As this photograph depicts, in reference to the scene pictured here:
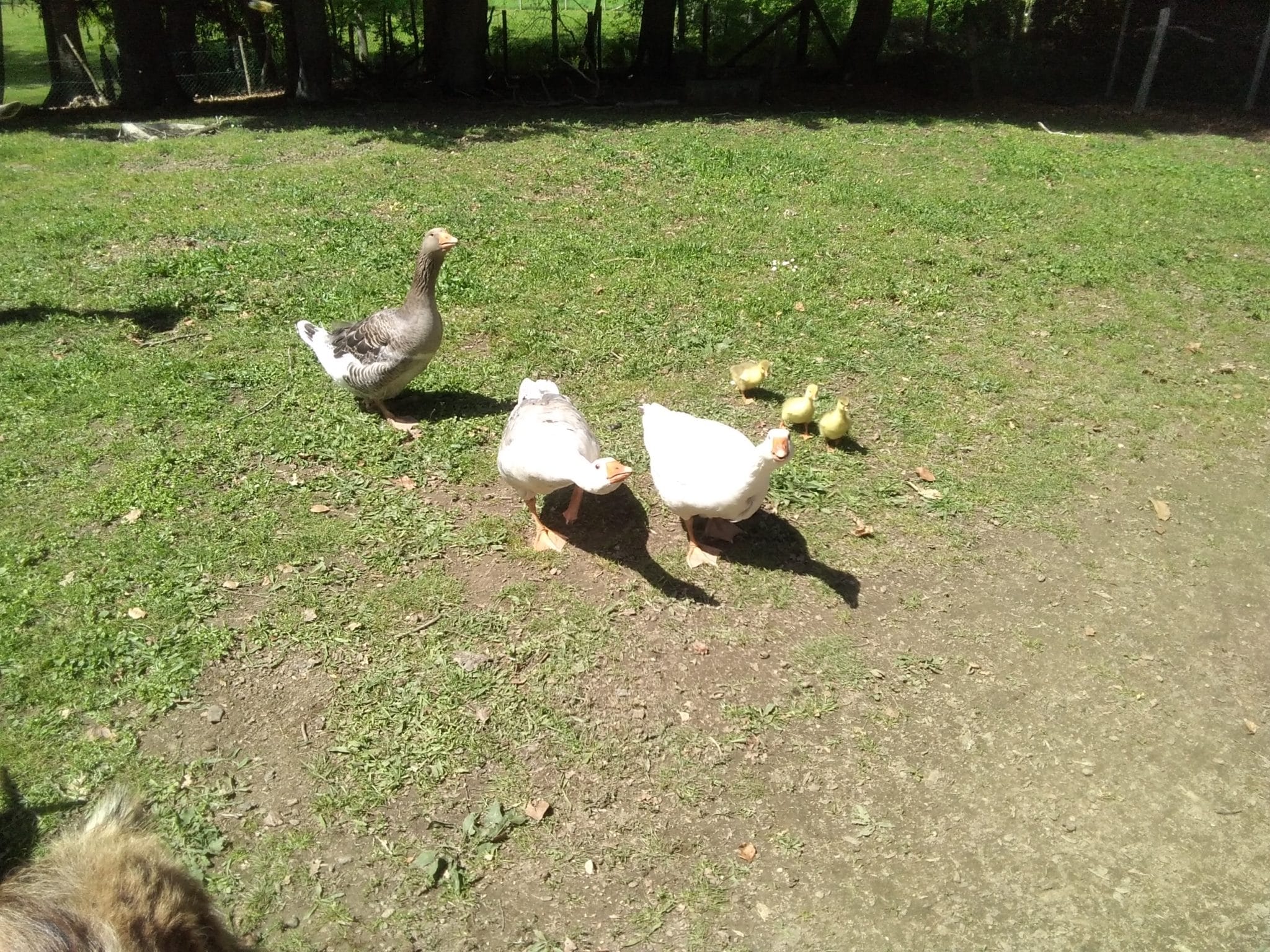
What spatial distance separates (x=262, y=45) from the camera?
17.6 metres

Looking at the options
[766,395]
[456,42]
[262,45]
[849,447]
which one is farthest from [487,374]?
[262,45]

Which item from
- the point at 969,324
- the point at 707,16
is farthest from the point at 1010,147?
the point at 707,16

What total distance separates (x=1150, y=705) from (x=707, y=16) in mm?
17058

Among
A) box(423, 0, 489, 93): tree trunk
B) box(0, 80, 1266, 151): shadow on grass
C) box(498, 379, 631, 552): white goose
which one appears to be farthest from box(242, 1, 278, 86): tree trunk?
box(498, 379, 631, 552): white goose

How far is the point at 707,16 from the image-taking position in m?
18.1

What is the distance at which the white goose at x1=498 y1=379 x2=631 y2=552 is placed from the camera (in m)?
4.35

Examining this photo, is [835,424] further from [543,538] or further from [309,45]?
[309,45]

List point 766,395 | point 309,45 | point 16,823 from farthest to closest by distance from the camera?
point 309,45 → point 766,395 → point 16,823

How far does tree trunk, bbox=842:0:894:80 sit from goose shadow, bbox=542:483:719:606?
49.9ft

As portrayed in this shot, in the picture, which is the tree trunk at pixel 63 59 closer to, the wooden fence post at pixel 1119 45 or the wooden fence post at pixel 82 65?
the wooden fence post at pixel 82 65

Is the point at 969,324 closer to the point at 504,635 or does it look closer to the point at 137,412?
the point at 504,635

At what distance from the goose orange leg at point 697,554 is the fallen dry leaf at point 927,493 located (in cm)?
152

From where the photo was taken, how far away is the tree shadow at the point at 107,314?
7.56 meters

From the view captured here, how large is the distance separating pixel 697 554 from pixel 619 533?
1.61 feet
